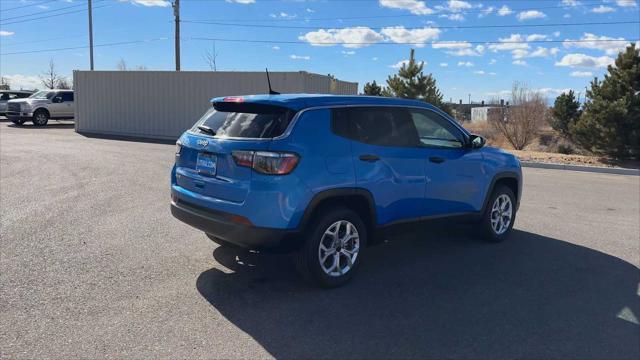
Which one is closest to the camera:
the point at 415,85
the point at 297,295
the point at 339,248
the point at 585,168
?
the point at 297,295

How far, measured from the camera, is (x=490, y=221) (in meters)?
6.39

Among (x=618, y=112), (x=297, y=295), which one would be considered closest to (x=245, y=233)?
(x=297, y=295)

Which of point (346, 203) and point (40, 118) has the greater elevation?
point (40, 118)

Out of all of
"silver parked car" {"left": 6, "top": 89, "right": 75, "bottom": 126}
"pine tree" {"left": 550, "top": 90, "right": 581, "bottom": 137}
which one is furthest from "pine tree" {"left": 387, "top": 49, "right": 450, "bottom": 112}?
"silver parked car" {"left": 6, "top": 89, "right": 75, "bottom": 126}

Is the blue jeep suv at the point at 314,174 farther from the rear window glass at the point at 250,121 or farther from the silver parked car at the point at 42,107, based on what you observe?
the silver parked car at the point at 42,107

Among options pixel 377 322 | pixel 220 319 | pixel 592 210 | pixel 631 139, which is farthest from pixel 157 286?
pixel 631 139

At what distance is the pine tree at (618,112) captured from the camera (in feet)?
53.8

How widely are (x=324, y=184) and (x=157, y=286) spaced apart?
1.78 meters

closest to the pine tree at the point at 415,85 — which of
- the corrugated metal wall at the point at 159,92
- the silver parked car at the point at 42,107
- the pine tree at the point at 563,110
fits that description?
the corrugated metal wall at the point at 159,92

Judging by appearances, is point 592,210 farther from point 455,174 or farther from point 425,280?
point 425,280

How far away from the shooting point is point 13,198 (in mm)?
8367

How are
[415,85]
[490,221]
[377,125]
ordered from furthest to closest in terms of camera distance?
1. [415,85]
2. [490,221]
3. [377,125]

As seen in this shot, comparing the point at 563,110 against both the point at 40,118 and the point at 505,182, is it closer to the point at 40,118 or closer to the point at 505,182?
the point at 505,182

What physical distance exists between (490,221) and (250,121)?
3.37 m
